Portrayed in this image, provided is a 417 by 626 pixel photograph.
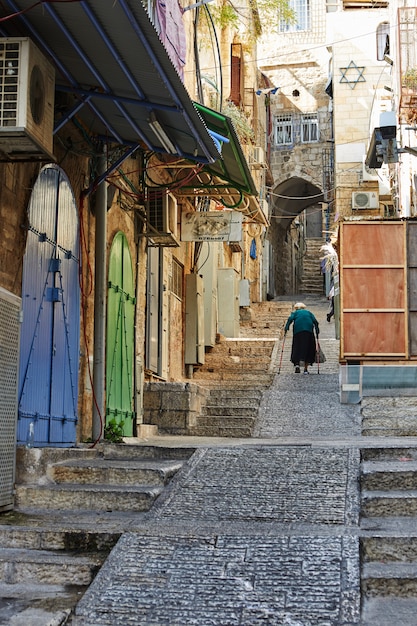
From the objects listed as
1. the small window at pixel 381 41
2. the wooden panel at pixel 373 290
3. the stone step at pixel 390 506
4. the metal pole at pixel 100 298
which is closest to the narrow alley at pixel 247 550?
the stone step at pixel 390 506

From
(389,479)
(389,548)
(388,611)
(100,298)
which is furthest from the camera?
(100,298)

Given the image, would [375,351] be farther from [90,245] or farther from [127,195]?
[90,245]

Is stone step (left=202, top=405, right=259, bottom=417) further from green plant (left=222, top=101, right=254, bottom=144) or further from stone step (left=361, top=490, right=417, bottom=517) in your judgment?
green plant (left=222, top=101, right=254, bottom=144)

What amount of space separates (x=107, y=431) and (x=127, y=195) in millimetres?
3150

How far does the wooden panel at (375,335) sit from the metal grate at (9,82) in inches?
321

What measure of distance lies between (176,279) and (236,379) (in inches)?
80.0

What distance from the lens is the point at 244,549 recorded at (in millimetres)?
5145

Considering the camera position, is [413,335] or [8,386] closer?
[8,386]

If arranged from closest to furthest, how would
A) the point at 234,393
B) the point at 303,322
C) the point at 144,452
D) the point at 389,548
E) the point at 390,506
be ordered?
the point at 389,548 < the point at 390,506 < the point at 144,452 < the point at 234,393 < the point at 303,322

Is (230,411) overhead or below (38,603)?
overhead

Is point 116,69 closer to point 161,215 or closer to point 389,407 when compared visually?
point 161,215

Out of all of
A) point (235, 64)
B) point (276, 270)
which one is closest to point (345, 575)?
point (235, 64)

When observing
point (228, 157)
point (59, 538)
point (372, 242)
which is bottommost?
point (59, 538)

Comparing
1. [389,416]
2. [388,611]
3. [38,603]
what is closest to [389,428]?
[389,416]
